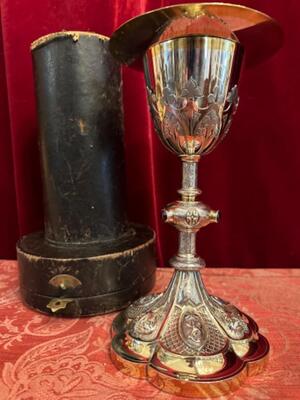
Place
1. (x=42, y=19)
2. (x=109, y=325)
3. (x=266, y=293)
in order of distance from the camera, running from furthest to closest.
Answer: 1. (x=42, y=19)
2. (x=266, y=293)
3. (x=109, y=325)

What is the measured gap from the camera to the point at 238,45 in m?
0.55

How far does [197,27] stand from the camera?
52cm

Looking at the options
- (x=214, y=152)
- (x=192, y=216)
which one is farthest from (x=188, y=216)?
(x=214, y=152)

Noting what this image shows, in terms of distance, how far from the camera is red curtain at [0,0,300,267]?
96 centimetres

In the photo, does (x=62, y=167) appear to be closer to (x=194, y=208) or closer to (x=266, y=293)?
(x=194, y=208)

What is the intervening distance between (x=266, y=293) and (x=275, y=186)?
0.30 meters

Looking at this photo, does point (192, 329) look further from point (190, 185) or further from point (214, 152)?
point (214, 152)

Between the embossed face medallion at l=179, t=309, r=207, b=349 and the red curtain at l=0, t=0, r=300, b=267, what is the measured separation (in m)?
0.46

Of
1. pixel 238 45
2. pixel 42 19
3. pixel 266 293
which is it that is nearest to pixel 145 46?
pixel 238 45

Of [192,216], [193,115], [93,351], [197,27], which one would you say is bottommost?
[93,351]

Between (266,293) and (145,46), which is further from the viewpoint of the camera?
(266,293)

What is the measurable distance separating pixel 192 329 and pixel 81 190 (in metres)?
0.38

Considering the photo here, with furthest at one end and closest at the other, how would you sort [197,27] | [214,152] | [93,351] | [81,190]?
[214,152], [81,190], [93,351], [197,27]

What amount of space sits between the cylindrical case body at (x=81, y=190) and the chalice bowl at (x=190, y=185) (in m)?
0.14
